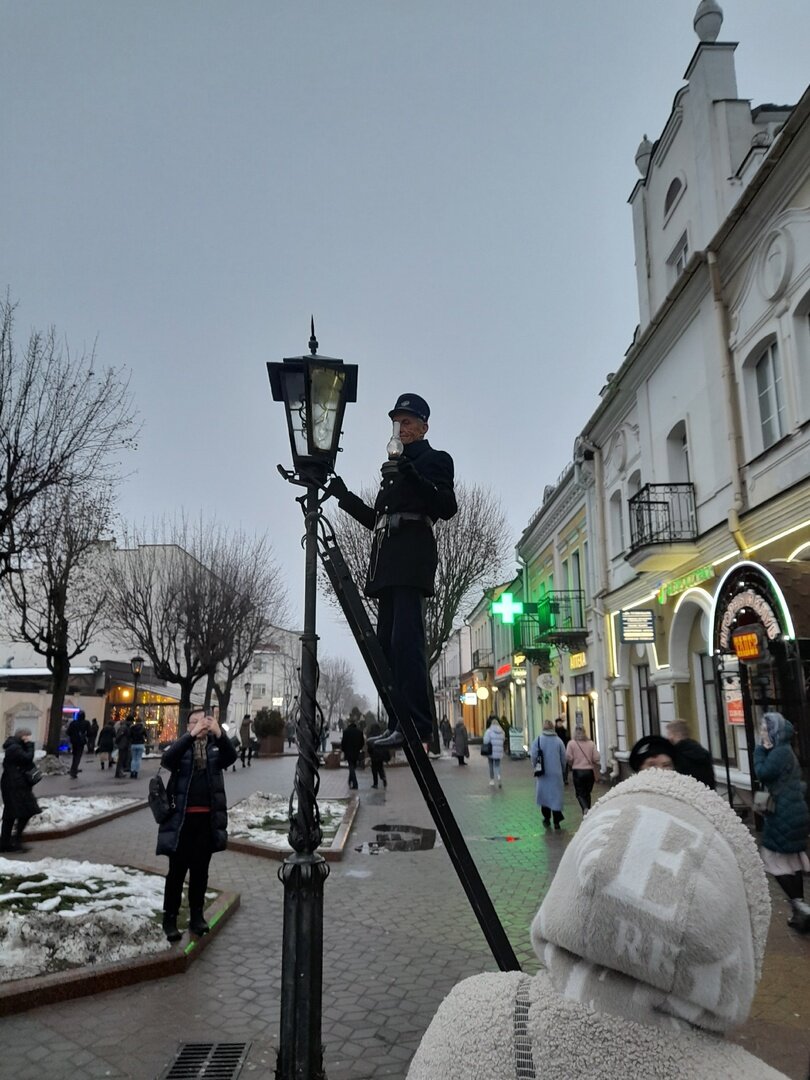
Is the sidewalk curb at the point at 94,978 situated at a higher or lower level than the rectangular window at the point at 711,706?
lower

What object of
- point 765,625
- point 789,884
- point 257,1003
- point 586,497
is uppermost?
point 586,497

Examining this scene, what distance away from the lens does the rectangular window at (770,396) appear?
12.0 m

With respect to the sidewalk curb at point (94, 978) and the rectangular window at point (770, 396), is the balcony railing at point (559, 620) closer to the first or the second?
the rectangular window at point (770, 396)

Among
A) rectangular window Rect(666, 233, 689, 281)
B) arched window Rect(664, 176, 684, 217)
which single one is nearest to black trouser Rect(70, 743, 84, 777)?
rectangular window Rect(666, 233, 689, 281)

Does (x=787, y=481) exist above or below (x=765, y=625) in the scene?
above

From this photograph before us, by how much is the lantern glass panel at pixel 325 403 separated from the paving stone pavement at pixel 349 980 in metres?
3.49

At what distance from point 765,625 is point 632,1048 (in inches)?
416

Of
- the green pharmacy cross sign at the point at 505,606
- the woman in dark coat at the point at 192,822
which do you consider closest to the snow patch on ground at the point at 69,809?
the woman in dark coat at the point at 192,822

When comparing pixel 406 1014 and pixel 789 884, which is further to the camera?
pixel 789 884

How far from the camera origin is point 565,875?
1.19 meters

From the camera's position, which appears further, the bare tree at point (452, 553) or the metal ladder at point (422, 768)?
the bare tree at point (452, 553)

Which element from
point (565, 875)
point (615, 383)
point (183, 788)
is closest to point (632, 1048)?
point (565, 875)

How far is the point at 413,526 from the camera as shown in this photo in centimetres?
358

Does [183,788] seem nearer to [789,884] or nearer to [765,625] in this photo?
[789,884]
